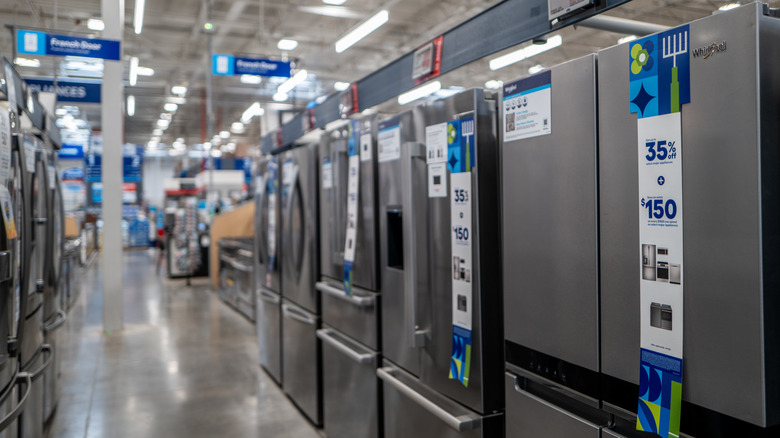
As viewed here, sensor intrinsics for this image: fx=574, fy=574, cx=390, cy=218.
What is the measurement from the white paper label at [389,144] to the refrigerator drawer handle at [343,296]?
786mm

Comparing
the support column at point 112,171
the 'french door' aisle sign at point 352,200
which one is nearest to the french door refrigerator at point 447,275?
the 'french door' aisle sign at point 352,200

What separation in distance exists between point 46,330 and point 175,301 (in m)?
6.15

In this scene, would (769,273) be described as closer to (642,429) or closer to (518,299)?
(642,429)

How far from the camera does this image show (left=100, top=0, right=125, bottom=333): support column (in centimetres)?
745

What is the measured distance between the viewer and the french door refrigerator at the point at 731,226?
3.94 feet

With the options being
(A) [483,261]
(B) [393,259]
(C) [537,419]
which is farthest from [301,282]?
(C) [537,419]

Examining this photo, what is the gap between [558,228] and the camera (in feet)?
5.75

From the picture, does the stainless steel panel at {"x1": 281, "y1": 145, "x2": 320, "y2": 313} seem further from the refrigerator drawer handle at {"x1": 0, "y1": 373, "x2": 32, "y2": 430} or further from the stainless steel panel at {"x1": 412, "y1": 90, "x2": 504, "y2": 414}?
the stainless steel panel at {"x1": 412, "y1": 90, "x2": 504, "y2": 414}

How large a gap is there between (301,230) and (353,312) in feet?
3.45

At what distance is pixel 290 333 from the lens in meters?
4.69

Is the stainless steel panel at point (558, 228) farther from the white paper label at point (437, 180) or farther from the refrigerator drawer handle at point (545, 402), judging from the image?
the white paper label at point (437, 180)

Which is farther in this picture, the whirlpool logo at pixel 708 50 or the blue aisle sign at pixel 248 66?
the blue aisle sign at pixel 248 66

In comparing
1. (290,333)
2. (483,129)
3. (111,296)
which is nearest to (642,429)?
(483,129)

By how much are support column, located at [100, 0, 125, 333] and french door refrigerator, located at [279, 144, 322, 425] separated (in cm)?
385
